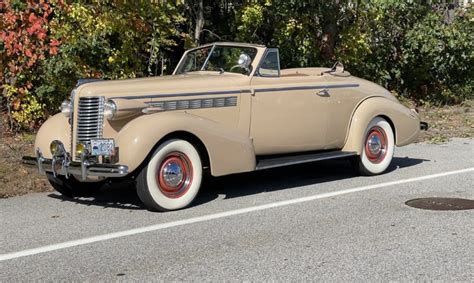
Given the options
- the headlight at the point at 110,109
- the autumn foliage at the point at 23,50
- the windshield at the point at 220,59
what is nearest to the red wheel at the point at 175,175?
the headlight at the point at 110,109

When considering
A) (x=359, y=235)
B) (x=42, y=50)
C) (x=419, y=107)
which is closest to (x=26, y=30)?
(x=42, y=50)

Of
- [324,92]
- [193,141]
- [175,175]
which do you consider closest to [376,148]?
[324,92]

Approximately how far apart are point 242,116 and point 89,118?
68.4 inches

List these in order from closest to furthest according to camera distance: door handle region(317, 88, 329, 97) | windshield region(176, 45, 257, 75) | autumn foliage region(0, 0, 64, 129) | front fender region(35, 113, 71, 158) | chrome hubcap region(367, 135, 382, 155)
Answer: front fender region(35, 113, 71, 158)
windshield region(176, 45, 257, 75)
door handle region(317, 88, 329, 97)
chrome hubcap region(367, 135, 382, 155)
autumn foliage region(0, 0, 64, 129)

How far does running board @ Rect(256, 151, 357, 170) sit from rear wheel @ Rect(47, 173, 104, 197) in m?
1.98

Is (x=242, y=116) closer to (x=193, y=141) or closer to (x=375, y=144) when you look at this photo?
(x=193, y=141)

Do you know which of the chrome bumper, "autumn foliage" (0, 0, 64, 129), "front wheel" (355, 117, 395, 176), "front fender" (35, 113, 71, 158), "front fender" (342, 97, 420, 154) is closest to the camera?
the chrome bumper

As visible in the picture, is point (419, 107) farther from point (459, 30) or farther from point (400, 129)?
point (400, 129)

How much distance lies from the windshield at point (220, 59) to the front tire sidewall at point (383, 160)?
6.55 ft

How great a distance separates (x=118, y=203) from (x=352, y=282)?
11.7 feet

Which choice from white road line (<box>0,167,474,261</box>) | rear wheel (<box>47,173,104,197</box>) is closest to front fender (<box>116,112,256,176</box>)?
white road line (<box>0,167,474,261</box>)

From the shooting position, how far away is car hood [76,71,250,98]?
288 inches

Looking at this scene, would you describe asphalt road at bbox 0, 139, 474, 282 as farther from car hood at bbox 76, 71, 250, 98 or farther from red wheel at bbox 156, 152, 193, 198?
car hood at bbox 76, 71, 250, 98

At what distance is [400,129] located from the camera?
9.68m
